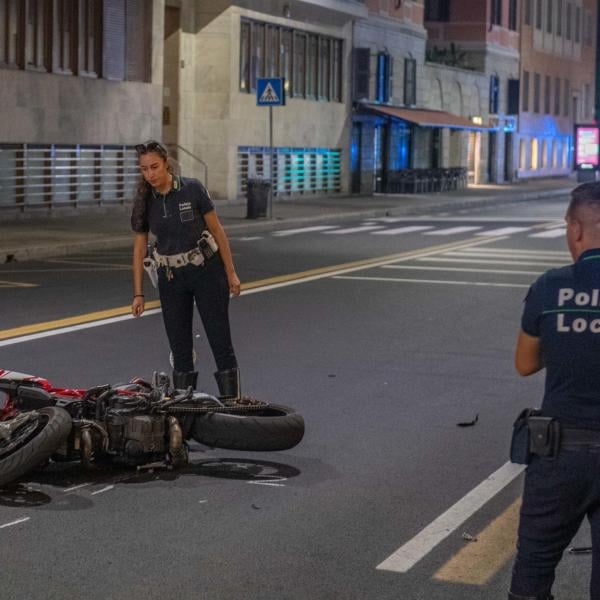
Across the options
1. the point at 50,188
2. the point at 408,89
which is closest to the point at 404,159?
the point at 408,89

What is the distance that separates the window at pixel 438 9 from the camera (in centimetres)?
6462

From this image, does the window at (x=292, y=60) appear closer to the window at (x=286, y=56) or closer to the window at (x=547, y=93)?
the window at (x=286, y=56)

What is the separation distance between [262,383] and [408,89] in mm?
43161

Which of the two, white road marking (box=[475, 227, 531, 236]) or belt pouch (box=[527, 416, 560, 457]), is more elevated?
belt pouch (box=[527, 416, 560, 457])

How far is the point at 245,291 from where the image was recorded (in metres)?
17.0

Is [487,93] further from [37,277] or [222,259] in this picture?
[222,259]

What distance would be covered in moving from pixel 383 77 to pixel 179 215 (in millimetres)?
41860

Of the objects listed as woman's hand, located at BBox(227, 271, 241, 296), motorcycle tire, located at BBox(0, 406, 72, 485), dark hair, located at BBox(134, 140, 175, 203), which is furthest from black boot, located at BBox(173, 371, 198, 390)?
motorcycle tire, located at BBox(0, 406, 72, 485)

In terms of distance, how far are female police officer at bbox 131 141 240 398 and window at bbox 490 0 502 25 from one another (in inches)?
2325

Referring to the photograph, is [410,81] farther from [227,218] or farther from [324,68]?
[227,218]

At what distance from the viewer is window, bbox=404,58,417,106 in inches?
2064

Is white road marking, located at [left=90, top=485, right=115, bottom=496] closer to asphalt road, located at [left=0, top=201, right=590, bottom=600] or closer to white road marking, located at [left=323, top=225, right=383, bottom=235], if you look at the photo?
asphalt road, located at [left=0, top=201, right=590, bottom=600]

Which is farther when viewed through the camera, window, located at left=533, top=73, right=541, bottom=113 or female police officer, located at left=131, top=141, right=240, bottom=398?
window, located at left=533, top=73, right=541, bottom=113

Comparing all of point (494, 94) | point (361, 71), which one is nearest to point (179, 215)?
point (361, 71)
